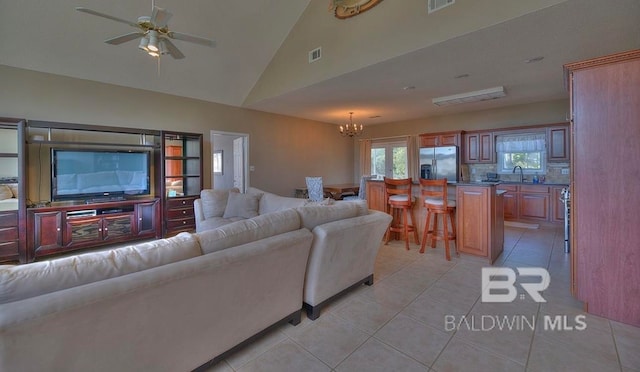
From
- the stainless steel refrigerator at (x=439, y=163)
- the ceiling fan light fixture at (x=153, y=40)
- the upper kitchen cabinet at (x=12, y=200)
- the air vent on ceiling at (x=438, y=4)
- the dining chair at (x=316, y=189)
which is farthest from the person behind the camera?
the stainless steel refrigerator at (x=439, y=163)

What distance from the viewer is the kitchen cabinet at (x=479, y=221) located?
3.31 metres

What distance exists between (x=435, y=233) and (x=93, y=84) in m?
5.64

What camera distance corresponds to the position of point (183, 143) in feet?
17.0

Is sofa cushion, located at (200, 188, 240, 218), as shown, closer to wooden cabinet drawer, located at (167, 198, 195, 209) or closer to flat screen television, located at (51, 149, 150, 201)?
wooden cabinet drawer, located at (167, 198, 195, 209)

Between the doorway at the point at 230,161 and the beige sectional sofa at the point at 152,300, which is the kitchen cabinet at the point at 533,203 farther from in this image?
the beige sectional sofa at the point at 152,300

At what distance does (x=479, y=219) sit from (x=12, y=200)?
6.04 m

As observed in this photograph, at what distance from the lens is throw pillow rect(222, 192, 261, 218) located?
4.01m

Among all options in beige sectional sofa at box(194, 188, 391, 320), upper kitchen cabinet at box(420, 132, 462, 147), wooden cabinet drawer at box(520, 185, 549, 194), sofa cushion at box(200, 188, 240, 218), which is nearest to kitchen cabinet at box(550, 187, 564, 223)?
wooden cabinet drawer at box(520, 185, 549, 194)

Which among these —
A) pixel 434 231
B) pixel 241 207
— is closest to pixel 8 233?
pixel 241 207

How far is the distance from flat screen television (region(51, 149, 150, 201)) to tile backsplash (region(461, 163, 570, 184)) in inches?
267

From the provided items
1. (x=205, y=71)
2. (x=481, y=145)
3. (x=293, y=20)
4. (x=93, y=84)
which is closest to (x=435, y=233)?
(x=481, y=145)

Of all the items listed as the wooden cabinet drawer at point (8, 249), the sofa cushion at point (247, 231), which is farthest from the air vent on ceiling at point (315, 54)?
the wooden cabinet drawer at point (8, 249)

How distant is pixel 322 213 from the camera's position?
89.9 inches

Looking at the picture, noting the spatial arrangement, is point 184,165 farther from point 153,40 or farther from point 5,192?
point 153,40
